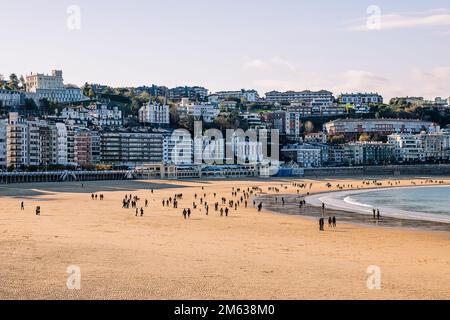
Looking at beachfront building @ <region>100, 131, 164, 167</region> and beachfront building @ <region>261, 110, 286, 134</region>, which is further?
beachfront building @ <region>261, 110, 286, 134</region>

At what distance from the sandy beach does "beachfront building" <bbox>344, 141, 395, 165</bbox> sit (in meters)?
110

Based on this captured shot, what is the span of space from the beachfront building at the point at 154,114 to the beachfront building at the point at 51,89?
21.9 m

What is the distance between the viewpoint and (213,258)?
75.9 feet

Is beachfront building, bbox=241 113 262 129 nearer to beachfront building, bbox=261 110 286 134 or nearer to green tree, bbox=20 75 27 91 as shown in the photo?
beachfront building, bbox=261 110 286 134

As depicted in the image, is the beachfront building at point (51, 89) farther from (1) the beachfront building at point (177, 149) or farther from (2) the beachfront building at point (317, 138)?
(2) the beachfront building at point (317, 138)

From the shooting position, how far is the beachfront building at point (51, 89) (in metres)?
159

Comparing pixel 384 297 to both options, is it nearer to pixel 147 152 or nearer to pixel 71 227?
pixel 71 227

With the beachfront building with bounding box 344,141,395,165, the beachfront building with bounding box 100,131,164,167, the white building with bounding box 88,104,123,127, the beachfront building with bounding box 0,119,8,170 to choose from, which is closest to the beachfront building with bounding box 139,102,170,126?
the white building with bounding box 88,104,123,127

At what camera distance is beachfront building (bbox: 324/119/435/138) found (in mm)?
182000

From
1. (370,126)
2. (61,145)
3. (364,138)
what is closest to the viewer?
(61,145)

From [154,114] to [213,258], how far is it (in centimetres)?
12787

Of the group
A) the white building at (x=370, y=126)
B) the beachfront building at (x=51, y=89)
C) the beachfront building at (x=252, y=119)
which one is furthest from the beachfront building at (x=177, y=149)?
the white building at (x=370, y=126)

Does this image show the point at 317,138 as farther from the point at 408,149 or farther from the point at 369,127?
the point at 369,127

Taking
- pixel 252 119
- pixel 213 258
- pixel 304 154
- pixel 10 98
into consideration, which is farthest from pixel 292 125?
pixel 213 258
